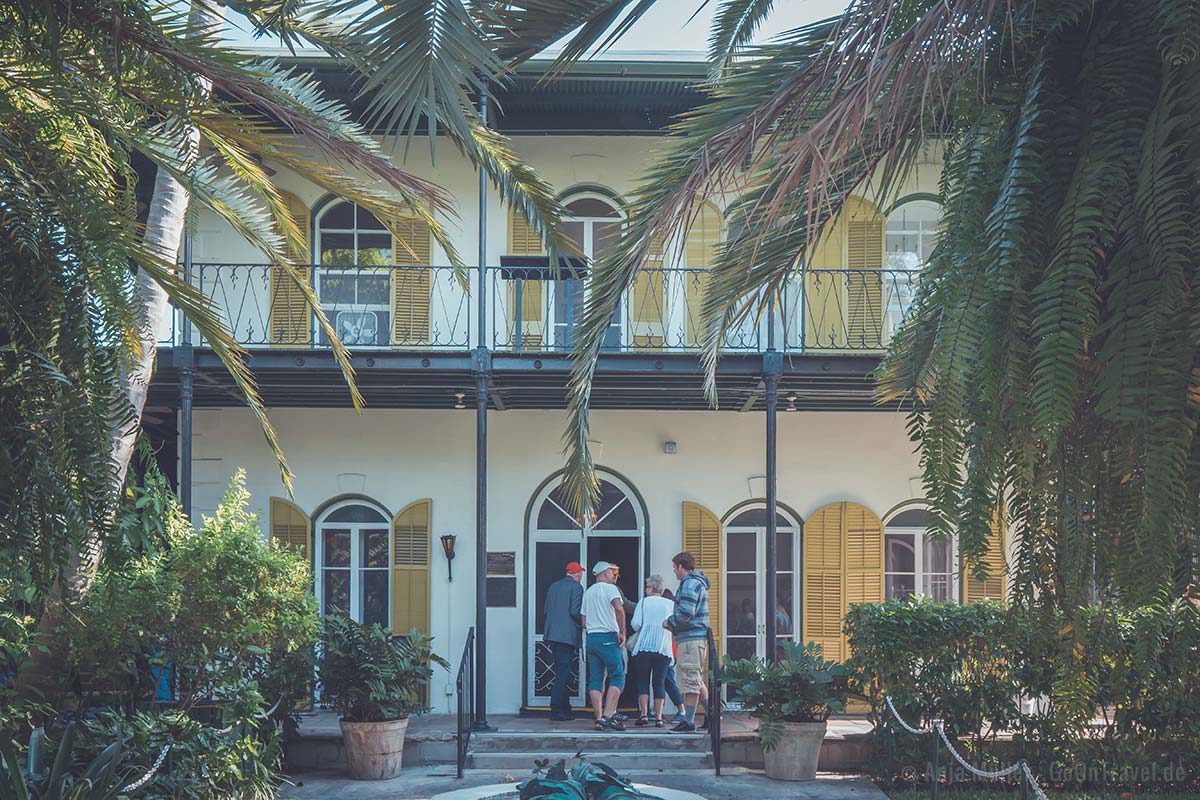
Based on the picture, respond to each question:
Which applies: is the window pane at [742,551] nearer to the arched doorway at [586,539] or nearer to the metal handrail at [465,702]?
the arched doorway at [586,539]

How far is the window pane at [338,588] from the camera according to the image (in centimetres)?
1312

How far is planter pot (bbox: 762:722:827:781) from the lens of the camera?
989cm

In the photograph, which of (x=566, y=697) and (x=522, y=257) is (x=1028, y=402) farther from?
(x=522, y=257)

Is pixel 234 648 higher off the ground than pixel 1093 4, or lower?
lower

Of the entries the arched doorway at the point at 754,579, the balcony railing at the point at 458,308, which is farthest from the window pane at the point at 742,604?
the balcony railing at the point at 458,308

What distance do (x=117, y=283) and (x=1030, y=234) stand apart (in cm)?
243

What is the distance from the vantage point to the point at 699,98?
12703 mm

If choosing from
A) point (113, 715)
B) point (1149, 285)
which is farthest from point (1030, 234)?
point (113, 715)

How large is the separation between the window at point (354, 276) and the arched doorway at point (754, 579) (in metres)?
4.41

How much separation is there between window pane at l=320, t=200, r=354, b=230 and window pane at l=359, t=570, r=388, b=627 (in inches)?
151

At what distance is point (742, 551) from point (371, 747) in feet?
16.2

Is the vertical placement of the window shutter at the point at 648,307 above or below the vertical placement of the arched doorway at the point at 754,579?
above

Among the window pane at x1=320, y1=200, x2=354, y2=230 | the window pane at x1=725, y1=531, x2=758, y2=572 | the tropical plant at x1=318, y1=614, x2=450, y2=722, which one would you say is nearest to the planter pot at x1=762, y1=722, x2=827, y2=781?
the tropical plant at x1=318, y1=614, x2=450, y2=722

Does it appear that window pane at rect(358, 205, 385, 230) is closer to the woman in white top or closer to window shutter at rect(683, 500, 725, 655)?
window shutter at rect(683, 500, 725, 655)
